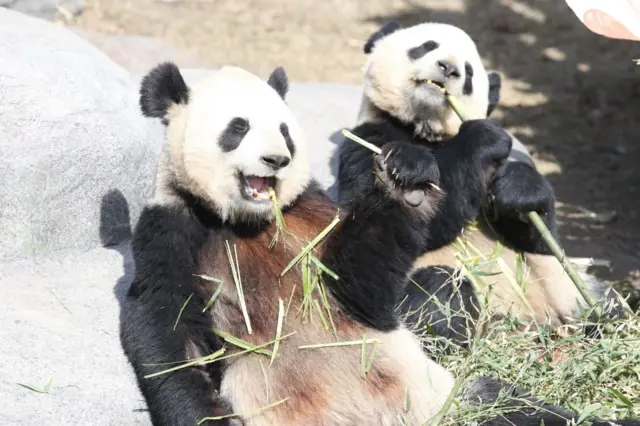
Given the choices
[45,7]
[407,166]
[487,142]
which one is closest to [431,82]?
[487,142]

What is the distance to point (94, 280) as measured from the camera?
5074 millimetres

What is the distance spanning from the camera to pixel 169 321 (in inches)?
157

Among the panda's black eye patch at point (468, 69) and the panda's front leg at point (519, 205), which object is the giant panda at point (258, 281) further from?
the panda's black eye patch at point (468, 69)

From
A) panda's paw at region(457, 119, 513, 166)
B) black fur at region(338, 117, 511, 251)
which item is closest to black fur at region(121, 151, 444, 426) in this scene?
black fur at region(338, 117, 511, 251)

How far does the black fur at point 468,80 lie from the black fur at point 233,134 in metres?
2.01

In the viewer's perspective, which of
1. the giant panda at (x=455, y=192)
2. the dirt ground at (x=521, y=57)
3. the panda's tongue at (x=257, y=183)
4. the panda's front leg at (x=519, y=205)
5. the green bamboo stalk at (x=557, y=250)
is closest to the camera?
the panda's tongue at (x=257, y=183)

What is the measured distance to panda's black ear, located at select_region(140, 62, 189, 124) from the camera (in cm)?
424

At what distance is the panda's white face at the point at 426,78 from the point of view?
5.37m

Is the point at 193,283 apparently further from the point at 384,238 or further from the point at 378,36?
the point at 378,36

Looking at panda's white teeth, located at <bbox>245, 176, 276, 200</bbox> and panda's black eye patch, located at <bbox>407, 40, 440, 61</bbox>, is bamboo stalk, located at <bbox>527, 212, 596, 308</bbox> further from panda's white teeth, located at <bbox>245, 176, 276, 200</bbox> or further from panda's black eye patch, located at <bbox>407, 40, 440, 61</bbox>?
panda's white teeth, located at <bbox>245, 176, 276, 200</bbox>

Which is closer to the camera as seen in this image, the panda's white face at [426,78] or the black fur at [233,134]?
the black fur at [233,134]

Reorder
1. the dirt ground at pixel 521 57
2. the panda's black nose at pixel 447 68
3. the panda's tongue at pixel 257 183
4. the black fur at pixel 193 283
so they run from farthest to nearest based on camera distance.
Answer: the dirt ground at pixel 521 57 < the panda's black nose at pixel 447 68 < the panda's tongue at pixel 257 183 < the black fur at pixel 193 283

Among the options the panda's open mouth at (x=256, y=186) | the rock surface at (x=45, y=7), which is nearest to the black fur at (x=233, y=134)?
the panda's open mouth at (x=256, y=186)

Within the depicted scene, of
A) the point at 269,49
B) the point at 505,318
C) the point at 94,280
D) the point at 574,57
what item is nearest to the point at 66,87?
the point at 94,280
